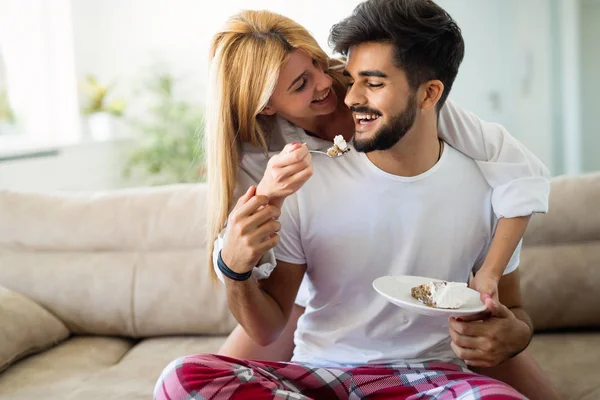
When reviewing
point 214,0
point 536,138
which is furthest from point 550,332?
point 214,0

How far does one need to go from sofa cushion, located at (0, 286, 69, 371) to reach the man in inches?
35.5

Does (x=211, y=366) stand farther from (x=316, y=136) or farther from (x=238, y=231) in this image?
(x=316, y=136)

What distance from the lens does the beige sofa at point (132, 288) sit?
6.89ft

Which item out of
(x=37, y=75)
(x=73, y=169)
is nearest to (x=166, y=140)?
(x=73, y=169)

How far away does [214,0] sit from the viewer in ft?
16.1

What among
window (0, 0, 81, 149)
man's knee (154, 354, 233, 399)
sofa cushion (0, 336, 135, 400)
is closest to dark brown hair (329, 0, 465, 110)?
man's knee (154, 354, 233, 399)

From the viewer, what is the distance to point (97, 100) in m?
4.61

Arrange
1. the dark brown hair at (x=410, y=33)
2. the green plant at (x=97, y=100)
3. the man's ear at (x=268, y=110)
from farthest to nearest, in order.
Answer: the green plant at (x=97, y=100), the man's ear at (x=268, y=110), the dark brown hair at (x=410, y=33)

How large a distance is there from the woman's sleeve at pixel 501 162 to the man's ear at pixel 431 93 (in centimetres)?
9

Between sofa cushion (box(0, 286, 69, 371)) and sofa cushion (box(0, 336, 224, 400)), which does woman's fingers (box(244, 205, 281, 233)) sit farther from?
sofa cushion (box(0, 286, 69, 371))

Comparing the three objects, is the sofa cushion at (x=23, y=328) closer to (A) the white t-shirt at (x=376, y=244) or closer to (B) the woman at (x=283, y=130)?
(B) the woman at (x=283, y=130)

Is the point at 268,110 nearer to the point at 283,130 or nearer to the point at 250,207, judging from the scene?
the point at 283,130

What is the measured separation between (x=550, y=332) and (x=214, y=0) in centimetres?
350

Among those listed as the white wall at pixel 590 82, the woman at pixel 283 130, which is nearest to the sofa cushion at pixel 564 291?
the woman at pixel 283 130
